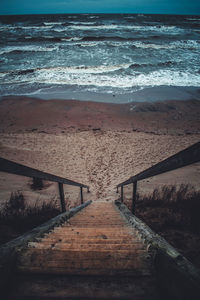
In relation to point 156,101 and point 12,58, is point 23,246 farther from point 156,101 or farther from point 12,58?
point 12,58

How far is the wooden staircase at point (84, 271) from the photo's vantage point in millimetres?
1076

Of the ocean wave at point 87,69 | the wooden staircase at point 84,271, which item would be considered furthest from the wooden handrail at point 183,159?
the ocean wave at point 87,69

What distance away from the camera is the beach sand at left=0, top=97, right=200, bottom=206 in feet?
25.0

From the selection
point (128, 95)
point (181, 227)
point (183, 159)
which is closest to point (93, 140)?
point (128, 95)

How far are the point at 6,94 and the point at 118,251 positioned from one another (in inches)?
650

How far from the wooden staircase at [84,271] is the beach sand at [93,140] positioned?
196 inches

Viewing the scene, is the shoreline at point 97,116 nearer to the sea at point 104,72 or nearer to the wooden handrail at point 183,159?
the sea at point 104,72

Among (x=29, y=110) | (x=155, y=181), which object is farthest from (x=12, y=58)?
(x=155, y=181)

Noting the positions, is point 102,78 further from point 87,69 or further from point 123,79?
Answer: point 87,69

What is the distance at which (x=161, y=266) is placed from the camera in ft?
3.95

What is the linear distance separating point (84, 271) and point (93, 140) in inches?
364

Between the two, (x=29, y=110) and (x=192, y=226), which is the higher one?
(x=29, y=110)

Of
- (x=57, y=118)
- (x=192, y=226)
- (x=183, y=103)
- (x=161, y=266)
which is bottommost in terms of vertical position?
(x=192, y=226)

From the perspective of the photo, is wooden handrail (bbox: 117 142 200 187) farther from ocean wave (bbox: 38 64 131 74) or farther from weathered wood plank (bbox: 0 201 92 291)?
ocean wave (bbox: 38 64 131 74)
